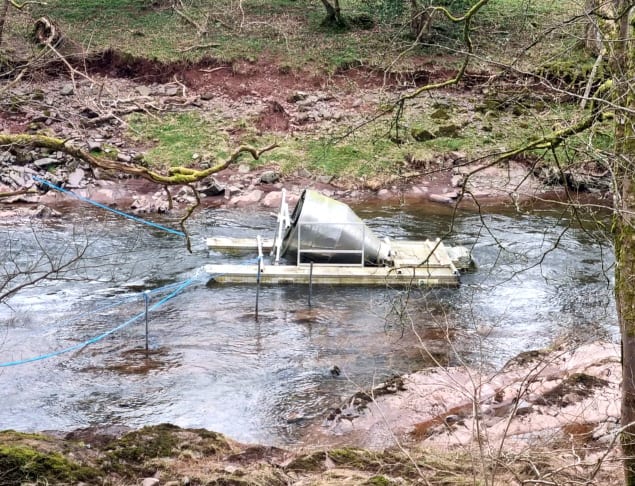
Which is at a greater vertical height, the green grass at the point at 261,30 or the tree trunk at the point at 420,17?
the green grass at the point at 261,30

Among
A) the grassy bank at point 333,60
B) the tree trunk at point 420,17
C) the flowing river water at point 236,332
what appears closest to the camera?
the tree trunk at point 420,17

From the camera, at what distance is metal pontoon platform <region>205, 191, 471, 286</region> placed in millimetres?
15148

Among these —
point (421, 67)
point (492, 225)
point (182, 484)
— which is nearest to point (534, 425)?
point (182, 484)

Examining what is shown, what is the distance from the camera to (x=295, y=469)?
7.64 metres

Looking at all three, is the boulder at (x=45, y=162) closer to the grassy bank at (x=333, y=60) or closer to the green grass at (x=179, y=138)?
the green grass at (x=179, y=138)

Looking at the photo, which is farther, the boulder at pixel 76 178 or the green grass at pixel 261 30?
the green grass at pixel 261 30

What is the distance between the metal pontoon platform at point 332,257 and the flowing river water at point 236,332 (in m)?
0.31

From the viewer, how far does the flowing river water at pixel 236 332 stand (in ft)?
33.7

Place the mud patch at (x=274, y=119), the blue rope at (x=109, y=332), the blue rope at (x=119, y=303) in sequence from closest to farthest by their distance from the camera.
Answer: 1. the blue rope at (x=109, y=332)
2. the blue rope at (x=119, y=303)
3. the mud patch at (x=274, y=119)

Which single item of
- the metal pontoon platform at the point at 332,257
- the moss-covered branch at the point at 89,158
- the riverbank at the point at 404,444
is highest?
the moss-covered branch at the point at 89,158

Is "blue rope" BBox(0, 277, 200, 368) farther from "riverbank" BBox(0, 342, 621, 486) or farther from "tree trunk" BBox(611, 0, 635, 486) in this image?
"tree trunk" BBox(611, 0, 635, 486)

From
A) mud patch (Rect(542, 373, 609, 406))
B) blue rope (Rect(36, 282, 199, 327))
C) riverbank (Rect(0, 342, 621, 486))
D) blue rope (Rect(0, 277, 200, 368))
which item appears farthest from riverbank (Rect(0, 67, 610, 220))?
riverbank (Rect(0, 342, 621, 486))

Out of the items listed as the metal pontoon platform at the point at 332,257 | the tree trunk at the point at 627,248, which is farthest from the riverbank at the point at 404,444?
the metal pontoon platform at the point at 332,257

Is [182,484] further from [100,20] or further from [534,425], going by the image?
[100,20]
